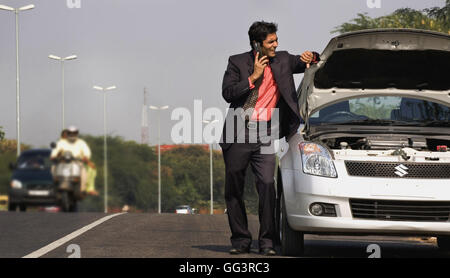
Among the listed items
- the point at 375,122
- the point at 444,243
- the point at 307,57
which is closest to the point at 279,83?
the point at 307,57

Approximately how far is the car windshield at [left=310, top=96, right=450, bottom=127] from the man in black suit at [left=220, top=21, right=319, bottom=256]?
36.1 inches

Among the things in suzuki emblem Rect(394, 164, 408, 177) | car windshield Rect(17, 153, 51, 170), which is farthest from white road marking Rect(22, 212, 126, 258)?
car windshield Rect(17, 153, 51, 170)

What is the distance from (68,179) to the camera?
153 cm

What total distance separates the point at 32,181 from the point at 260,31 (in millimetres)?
3584

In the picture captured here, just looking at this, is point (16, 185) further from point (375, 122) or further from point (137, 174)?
point (375, 122)

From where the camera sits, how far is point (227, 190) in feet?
21.4

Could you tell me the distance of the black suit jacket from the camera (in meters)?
5.46

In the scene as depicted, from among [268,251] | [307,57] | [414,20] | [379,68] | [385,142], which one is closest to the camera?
[307,57]

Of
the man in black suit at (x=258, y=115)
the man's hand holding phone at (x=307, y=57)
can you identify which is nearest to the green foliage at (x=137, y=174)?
the man in black suit at (x=258, y=115)

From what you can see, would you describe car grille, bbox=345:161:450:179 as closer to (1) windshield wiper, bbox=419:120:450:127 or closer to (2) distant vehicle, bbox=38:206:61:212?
(1) windshield wiper, bbox=419:120:450:127
